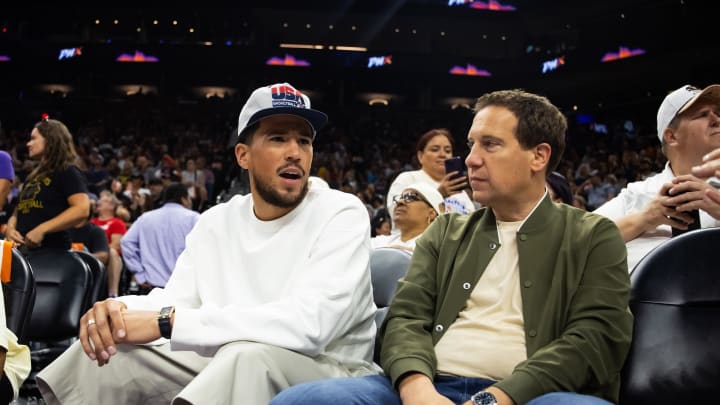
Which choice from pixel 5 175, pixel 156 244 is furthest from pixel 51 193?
pixel 156 244

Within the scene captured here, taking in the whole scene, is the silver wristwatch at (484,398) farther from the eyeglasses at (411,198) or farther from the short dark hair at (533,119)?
the eyeglasses at (411,198)

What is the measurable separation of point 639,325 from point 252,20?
1179 inches

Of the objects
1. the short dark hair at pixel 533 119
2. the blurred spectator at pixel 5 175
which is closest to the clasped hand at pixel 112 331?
the short dark hair at pixel 533 119

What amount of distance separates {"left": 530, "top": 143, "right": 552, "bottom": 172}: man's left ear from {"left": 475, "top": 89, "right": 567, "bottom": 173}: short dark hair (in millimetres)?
15

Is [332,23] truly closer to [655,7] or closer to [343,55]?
[343,55]

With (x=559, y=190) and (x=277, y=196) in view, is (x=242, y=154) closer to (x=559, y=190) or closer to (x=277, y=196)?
(x=277, y=196)

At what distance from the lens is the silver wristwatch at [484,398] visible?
2.14 m

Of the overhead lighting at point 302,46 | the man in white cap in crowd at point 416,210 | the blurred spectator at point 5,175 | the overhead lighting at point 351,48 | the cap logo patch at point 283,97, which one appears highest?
the overhead lighting at point 302,46

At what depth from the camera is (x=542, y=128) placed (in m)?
2.60

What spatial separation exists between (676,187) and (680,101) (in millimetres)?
651

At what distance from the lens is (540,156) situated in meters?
2.61

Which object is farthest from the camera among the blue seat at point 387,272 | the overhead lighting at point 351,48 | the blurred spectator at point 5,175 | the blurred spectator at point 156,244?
the overhead lighting at point 351,48

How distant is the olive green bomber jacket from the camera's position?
2.22 meters

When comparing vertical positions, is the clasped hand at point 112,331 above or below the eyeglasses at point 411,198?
below
